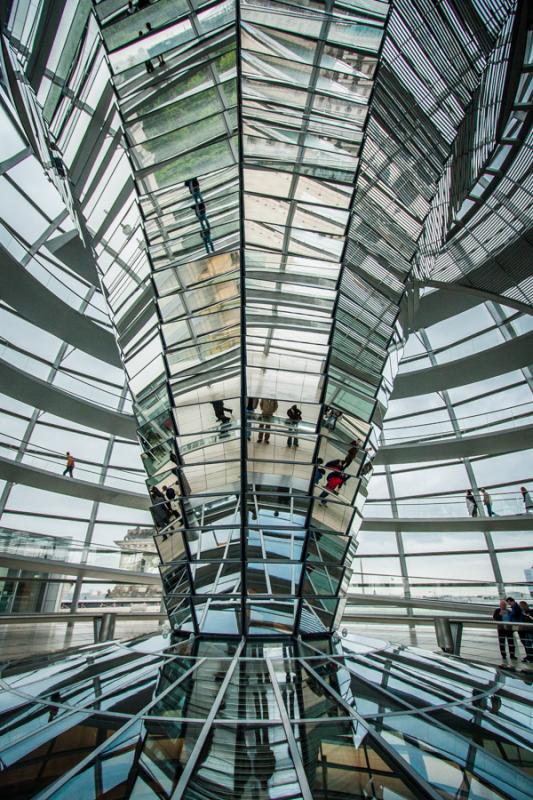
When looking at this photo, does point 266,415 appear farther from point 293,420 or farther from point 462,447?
point 462,447

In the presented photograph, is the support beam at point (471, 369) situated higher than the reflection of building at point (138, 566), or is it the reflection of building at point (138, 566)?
the support beam at point (471, 369)

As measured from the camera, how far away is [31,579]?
42.5 feet

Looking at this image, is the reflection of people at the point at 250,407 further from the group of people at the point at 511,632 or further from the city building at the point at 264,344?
the group of people at the point at 511,632

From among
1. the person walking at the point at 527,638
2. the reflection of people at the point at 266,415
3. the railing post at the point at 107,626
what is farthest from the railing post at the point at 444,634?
the railing post at the point at 107,626

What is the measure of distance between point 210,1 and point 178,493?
29.7 ft

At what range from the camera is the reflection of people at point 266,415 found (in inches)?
363

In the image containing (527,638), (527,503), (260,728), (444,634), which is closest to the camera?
(260,728)

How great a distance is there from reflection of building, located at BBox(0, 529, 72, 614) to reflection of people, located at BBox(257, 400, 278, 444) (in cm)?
894

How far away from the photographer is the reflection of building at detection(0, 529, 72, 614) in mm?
16703

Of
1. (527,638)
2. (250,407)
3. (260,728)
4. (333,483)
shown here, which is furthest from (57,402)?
(527,638)

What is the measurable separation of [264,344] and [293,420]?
1783mm

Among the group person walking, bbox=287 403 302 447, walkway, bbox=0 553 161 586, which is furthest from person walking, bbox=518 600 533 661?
walkway, bbox=0 553 161 586

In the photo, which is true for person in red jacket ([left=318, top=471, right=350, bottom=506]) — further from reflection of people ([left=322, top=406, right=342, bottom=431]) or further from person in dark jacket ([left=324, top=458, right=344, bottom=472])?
reflection of people ([left=322, top=406, right=342, bottom=431])

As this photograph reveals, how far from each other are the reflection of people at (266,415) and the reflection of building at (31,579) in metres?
8.94
